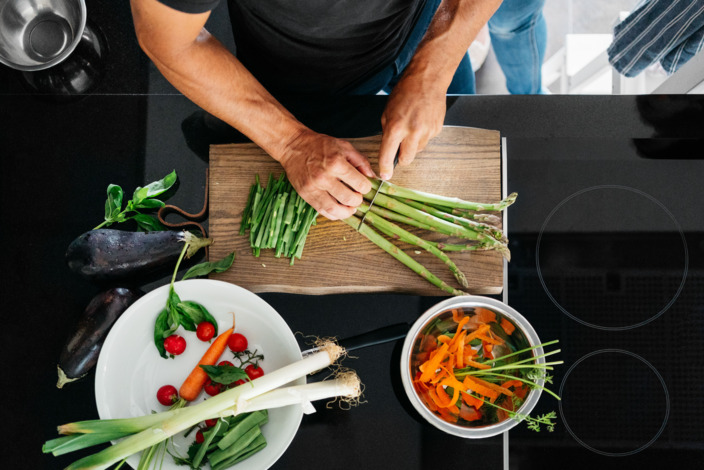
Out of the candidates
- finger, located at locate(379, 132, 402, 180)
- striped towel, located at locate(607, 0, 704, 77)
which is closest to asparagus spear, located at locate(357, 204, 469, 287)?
finger, located at locate(379, 132, 402, 180)

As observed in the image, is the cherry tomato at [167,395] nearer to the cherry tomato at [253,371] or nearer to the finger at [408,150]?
the cherry tomato at [253,371]

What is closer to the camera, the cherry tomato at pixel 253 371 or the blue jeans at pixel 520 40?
the cherry tomato at pixel 253 371

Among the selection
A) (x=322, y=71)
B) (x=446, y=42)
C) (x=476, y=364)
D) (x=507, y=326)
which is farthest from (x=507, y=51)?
(x=476, y=364)

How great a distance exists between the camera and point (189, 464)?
119 cm

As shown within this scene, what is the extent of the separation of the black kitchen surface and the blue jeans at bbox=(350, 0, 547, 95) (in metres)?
0.23

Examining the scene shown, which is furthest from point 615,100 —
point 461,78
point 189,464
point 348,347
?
point 189,464

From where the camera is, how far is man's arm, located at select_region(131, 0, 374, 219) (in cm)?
111

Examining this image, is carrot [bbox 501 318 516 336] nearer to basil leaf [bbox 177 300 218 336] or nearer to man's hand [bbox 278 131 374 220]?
man's hand [bbox 278 131 374 220]

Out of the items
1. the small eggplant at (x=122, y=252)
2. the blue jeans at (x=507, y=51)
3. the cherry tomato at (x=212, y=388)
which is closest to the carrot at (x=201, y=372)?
the cherry tomato at (x=212, y=388)

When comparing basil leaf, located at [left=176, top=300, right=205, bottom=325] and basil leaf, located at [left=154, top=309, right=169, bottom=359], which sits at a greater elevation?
basil leaf, located at [left=176, top=300, right=205, bottom=325]

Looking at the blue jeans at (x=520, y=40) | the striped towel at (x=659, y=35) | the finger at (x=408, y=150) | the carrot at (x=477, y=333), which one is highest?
the blue jeans at (x=520, y=40)

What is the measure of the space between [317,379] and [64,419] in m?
0.61

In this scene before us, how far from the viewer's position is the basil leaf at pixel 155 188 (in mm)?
1273

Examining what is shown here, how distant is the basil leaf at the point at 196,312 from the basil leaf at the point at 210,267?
67mm
